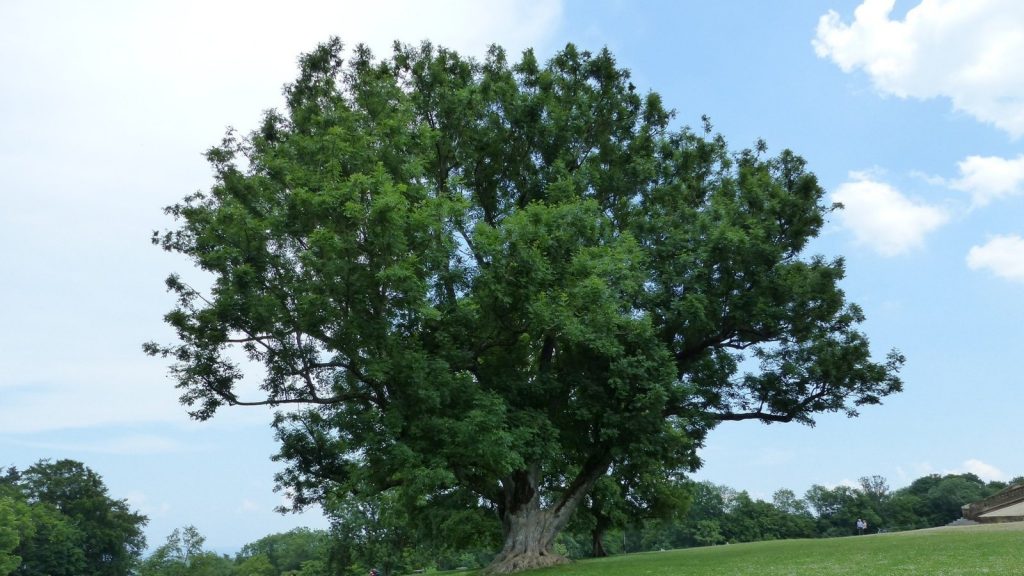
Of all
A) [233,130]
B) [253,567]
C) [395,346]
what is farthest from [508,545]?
[253,567]

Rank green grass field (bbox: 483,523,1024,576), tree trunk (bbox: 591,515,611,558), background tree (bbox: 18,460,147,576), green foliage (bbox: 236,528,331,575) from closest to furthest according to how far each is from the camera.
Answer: green grass field (bbox: 483,523,1024,576)
tree trunk (bbox: 591,515,611,558)
background tree (bbox: 18,460,147,576)
green foliage (bbox: 236,528,331,575)

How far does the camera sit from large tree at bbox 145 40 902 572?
851 inches

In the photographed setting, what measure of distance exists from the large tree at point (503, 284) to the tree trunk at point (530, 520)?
0.10 meters

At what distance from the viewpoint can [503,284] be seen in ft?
72.2

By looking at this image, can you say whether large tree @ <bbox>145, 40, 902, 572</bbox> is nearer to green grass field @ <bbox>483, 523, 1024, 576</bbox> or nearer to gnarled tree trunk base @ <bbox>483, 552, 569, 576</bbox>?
gnarled tree trunk base @ <bbox>483, 552, 569, 576</bbox>

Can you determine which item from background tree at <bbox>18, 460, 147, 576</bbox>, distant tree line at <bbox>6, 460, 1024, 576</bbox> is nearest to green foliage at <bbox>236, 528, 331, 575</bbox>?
distant tree line at <bbox>6, 460, 1024, 576</bbox>

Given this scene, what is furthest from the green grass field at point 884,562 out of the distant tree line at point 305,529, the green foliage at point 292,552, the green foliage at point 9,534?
the green foliage at point 292,552

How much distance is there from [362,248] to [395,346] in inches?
128

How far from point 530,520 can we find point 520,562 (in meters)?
1.73

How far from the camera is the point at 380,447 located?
2273 centimetres

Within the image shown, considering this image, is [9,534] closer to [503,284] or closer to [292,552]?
[292,552]

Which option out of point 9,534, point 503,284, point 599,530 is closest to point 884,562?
point 503,284

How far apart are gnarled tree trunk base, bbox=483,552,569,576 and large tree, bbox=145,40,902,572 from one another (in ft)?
0.34

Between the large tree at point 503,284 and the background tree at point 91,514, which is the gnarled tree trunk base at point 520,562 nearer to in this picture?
the large tree at point 503,284
